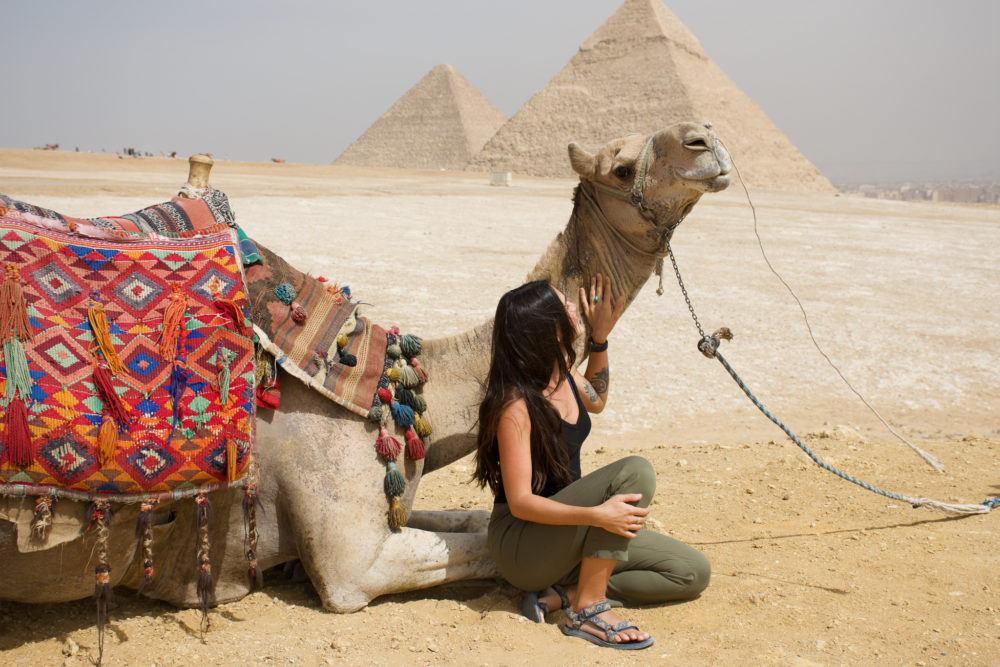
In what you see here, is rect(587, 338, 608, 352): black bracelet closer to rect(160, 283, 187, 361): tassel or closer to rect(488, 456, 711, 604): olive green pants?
rect(488, 456, 711, 604): olive green pants

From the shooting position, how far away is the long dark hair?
10.2 ft

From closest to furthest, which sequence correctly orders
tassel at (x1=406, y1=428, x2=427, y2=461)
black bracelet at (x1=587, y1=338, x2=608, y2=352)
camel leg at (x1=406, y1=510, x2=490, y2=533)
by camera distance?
tassel at (x1=406, y1=428, x2=427, y2=461) < black bracelet at (x1=587, y1=338, x2=608, y2=352) < camel leg at (x1=406, y1=510, x2=490, y2=533)

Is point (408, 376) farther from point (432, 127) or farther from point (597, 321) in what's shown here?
point (432, 127)

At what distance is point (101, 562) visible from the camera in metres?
3.04

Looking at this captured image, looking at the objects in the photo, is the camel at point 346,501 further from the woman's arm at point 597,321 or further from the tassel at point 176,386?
the tassel at point 176,386

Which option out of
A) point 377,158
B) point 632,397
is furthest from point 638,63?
point 632,397

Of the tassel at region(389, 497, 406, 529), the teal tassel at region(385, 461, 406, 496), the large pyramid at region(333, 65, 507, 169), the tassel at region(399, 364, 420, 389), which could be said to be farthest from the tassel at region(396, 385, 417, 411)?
the large pyramid at region(333, 65, 507, 169)

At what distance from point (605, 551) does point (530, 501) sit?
359 millimetres

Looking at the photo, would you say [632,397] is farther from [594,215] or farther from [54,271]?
[54,271]

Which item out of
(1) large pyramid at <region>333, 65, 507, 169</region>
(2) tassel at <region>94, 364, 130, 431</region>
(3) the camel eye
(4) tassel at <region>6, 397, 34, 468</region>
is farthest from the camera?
(1) large pyramid at <region>333, 65, 507, 169</region>

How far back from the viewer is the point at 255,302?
3.34 meters

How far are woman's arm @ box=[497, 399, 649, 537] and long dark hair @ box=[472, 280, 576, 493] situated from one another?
0.14 feet

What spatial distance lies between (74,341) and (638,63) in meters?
135

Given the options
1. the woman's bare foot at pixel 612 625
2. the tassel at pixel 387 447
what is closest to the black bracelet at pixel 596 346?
the tassel at pixel 387 447
